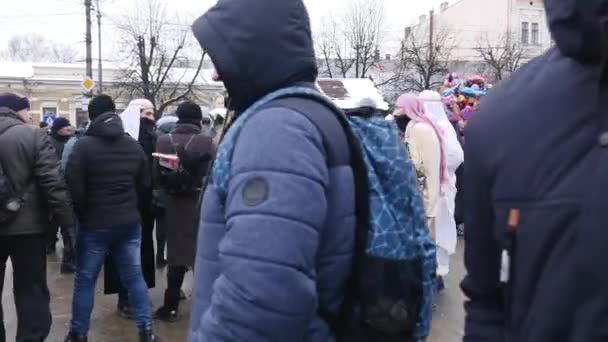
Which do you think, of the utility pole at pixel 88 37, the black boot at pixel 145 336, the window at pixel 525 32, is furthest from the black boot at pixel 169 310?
the window at pixel 525 32

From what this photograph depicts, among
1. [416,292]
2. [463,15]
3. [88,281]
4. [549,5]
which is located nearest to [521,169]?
[549,5]

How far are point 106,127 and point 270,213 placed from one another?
3653 millimetres

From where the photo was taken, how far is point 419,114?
643cm

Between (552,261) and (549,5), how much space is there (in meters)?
0.51

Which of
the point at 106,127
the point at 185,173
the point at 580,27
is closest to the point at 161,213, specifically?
the point at 185,173

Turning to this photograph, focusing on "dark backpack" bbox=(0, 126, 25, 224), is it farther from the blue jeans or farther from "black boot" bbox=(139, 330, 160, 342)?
"black boot" bbox=(139, 330, 160, 342)

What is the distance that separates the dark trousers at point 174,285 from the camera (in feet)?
19.7

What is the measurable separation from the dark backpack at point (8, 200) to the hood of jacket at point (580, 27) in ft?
13.2

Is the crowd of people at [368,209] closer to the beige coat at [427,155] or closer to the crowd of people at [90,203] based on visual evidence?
the crowd of people at [90,203]

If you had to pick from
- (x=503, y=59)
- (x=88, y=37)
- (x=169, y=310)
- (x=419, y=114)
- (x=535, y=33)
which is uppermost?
(x=535, y=33)

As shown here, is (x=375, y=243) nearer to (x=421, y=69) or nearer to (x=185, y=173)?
(x=185, y=173)

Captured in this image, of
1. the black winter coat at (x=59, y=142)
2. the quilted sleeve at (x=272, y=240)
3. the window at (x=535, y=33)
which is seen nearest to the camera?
the quilted sleeve at (x=272, y=240)

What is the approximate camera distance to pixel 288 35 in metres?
1.98

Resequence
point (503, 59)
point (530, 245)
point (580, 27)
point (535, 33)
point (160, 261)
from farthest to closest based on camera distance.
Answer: point (535, 33)
point (503, 59)
point (160, 261)
point (530, 245)
point (580, 27)
